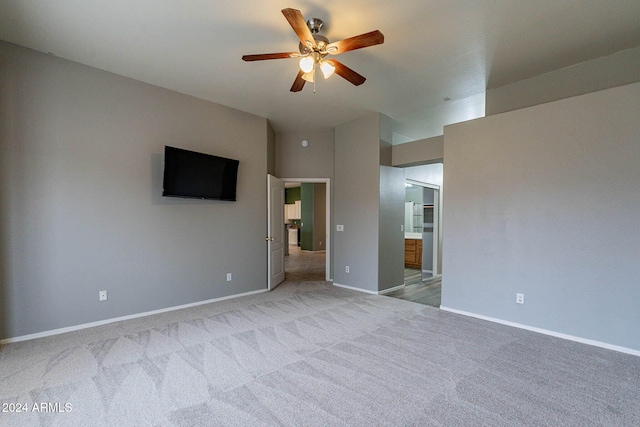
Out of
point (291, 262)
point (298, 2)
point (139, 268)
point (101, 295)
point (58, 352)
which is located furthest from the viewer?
point (291, 262)

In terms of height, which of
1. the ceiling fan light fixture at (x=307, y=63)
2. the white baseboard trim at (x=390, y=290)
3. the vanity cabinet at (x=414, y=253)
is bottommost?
the white baseboard trim at (x=390, y=290)

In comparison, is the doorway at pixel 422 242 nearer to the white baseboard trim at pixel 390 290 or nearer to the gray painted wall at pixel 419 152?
the white baseboard trim at pixel 390 290

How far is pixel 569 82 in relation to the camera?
3.38m

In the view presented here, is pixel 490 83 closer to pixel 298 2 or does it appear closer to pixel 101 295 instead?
pixel 298 2

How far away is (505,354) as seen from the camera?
2.72 meters

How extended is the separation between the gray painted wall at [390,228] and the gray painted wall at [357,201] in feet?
0.40

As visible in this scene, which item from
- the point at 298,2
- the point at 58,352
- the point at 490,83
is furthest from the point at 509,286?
the point at 58,352

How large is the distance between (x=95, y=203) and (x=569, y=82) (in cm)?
572

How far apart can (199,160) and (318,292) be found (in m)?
2.82

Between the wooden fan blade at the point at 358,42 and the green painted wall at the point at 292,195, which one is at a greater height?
the wooden fan blade at the point at 358,42

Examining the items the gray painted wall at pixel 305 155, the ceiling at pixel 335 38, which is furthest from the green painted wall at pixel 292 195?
the ceiling at pixel 335 38

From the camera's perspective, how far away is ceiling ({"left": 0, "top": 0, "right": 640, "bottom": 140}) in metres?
2.38

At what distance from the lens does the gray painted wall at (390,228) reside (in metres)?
4.87

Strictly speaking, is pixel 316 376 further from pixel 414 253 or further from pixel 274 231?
pixel 414 253
